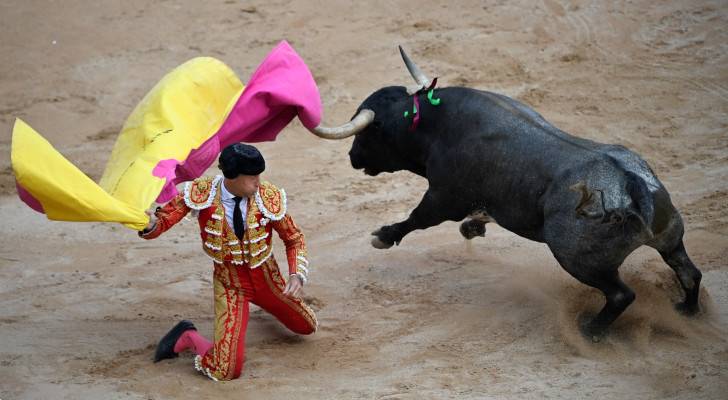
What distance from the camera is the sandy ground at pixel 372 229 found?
16.6ft

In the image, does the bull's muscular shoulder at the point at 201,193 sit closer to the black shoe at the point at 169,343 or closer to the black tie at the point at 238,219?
the black tie at the point at 238,219

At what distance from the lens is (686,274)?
5.43 m

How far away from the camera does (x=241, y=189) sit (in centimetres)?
482

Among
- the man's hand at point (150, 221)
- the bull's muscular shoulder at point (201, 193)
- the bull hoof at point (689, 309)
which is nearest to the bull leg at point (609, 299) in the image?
the bull hoof at point (689, 309)

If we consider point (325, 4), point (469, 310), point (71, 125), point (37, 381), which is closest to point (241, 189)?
point (37, 381)

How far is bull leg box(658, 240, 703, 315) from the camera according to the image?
17.6 ft

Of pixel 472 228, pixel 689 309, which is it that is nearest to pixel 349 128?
pixel 472 228

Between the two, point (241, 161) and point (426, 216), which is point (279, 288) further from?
point (426, 216)

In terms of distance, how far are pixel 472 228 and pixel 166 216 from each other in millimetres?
2145

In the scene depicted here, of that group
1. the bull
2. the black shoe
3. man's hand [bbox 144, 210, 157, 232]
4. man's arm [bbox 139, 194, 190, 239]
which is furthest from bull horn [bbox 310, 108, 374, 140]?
the black shoe

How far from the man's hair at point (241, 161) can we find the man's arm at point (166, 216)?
0.35 m

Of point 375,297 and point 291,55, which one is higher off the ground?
point 291,55

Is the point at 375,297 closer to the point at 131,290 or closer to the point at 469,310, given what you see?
the point at 469,310

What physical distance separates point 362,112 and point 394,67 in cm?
280
